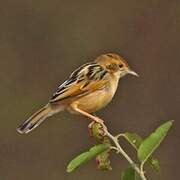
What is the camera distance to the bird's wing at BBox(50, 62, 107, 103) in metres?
4.14

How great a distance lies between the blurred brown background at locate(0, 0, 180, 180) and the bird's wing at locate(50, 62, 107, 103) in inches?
204

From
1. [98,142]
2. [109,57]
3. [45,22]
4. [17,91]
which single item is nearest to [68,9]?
[45,22]

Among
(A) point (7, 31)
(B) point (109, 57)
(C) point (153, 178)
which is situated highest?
(A) point (7, 31)

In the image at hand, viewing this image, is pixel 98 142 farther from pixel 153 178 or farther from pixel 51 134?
pixel 51 134

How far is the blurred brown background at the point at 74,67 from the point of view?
1004cm

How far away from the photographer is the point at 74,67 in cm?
1045

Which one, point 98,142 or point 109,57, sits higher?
point 109,57

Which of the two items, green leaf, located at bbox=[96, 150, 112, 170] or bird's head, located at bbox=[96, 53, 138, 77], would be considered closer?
green leaf, located at bbox=[96, 150, 112, 170]

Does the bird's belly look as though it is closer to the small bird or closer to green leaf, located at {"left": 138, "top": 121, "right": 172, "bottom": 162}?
the small bird

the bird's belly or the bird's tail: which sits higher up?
the bird's tail

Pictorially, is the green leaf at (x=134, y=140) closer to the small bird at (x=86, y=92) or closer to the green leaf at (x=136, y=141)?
the green leaf at (x=136, y=141)

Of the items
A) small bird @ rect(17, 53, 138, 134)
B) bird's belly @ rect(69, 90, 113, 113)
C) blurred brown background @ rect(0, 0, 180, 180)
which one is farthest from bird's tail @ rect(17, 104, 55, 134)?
blurred brown background @ rect(0, 0, 180, 180)

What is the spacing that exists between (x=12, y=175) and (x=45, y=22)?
2173mm

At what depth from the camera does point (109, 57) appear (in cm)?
431
